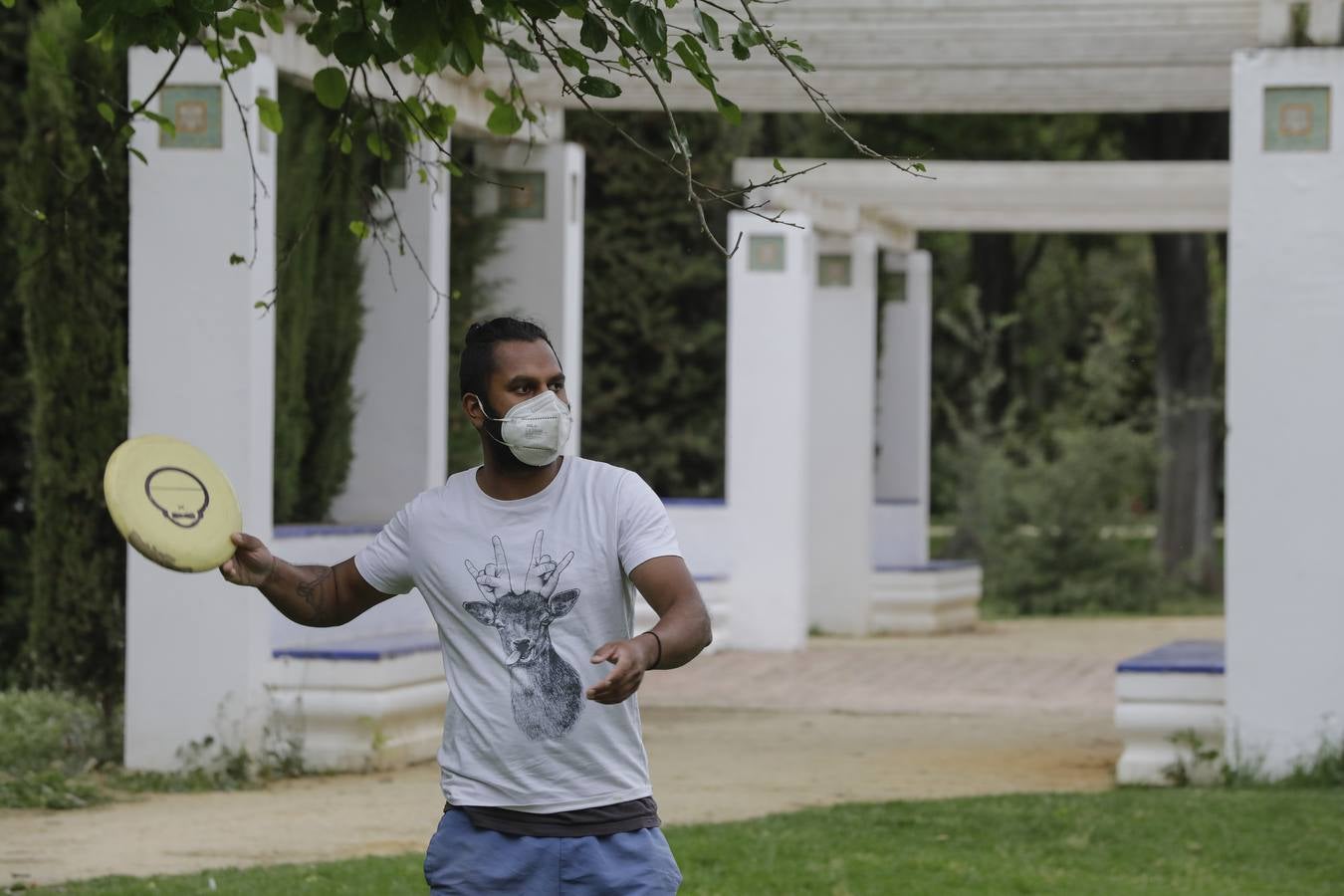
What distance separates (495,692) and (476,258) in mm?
9210

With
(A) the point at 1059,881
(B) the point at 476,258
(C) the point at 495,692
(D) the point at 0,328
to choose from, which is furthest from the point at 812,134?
(C) the point at 495,692

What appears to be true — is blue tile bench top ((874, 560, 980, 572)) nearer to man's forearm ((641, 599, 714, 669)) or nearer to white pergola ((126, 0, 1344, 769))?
white pergola ((126, 0, 1344, 769))

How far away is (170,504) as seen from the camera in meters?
3.85

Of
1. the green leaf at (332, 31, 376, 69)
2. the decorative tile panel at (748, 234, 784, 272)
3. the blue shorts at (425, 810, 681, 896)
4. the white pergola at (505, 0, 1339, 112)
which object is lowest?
the blue shorts at (425, 810, 681, 896)

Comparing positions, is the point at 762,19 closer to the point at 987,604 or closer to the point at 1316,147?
the point at 1316,147

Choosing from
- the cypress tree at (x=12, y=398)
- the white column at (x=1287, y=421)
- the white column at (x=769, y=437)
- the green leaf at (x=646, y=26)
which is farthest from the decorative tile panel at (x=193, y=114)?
the white column at (x=769, y=437)

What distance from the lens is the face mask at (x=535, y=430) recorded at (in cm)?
364

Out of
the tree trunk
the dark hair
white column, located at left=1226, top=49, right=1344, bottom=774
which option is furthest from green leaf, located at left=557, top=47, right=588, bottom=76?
the tree trunk

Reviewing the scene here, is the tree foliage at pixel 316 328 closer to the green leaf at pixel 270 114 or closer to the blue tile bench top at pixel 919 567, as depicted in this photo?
the green leaf at pixel 270 114

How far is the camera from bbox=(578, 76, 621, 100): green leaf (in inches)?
186

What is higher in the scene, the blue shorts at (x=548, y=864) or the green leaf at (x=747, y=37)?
the green leaf at (x=747, y=37)

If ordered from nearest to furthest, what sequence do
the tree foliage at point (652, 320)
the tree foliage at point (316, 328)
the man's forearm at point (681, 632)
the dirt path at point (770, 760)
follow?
the man's forearm at point (681, 632)
the dirt path at point (770, 760)
the tree foliage at point (316, 328)
the tree foliage at point (652, 320)

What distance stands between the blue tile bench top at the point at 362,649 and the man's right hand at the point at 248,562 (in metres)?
5.60

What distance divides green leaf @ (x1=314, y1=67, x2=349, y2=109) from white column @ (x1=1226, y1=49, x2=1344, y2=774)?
4.86 meters
